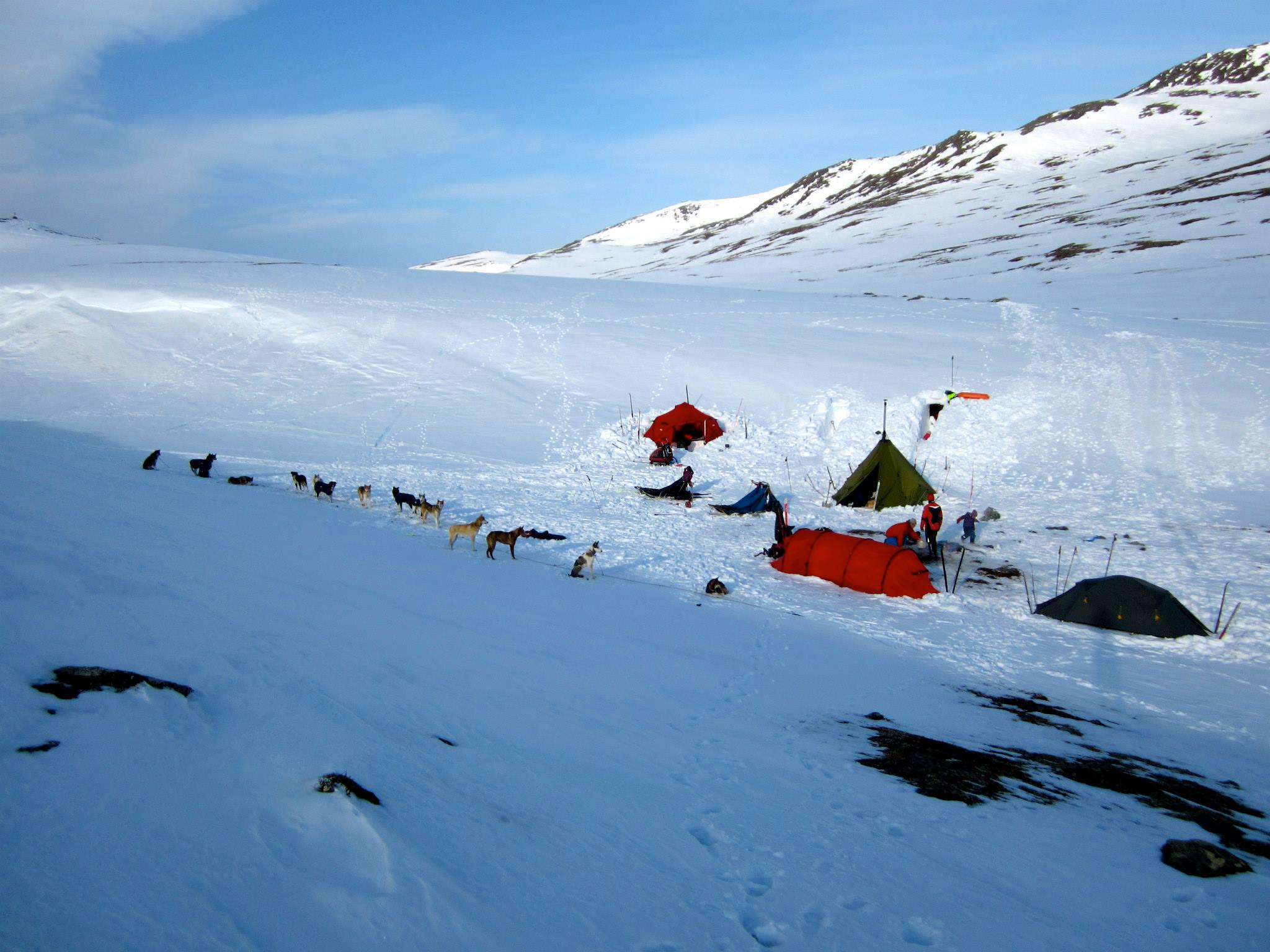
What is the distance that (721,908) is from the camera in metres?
4.28

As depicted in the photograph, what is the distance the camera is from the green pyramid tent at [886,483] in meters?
19.2

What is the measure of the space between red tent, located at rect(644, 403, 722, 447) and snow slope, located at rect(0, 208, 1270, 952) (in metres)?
0.58

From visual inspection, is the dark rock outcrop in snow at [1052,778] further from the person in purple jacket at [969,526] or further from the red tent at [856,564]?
the person in purple jacket at [969,526]

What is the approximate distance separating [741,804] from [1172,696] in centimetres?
733

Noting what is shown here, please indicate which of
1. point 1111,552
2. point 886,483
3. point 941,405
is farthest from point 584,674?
point 941,405

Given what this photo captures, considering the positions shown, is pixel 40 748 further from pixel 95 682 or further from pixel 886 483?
pixel 886 483

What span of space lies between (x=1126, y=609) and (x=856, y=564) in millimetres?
4245

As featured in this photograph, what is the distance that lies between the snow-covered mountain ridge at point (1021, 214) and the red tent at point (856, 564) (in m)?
39.0

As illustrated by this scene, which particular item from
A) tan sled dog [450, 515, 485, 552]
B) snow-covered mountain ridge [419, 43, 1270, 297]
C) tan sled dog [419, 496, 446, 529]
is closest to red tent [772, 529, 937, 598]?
tan sled dog [450, 515, 485, 552]

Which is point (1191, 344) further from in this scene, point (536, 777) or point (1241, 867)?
point (536, 777)

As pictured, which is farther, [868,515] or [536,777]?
[868,515]

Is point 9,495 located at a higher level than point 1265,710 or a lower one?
higher

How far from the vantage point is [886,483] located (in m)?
19.3

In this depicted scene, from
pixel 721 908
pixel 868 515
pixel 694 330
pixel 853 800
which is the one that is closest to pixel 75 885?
pixel 721 908
